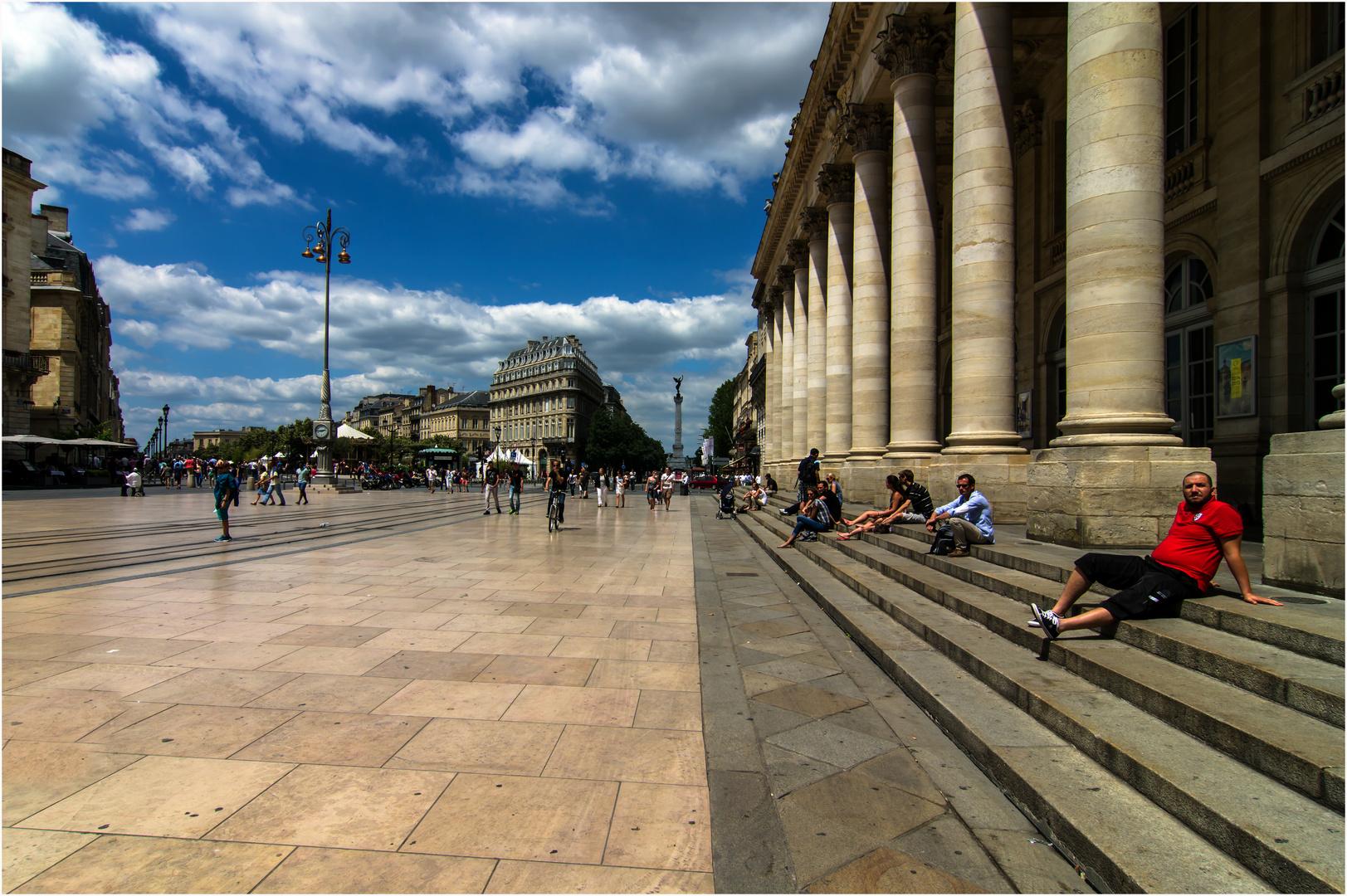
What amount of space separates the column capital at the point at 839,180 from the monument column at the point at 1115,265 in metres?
12.5

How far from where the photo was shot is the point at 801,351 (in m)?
26.3

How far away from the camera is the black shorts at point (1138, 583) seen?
14.3ft

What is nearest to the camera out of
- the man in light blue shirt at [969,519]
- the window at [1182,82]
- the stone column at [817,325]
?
the man in light blue shirt at [969,519]

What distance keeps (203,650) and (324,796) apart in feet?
10.2

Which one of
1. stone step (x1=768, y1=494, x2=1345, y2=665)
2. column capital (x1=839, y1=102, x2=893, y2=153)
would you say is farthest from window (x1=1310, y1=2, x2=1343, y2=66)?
stone step (x1=768, y1=494, x2=1345, y2=665)

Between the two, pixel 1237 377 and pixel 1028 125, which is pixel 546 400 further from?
pixel 1237 377

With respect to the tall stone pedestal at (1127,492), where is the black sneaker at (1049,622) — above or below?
below

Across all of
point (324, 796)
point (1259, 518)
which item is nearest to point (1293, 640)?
point (324, 796)

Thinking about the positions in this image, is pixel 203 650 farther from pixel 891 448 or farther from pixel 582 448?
pixel 582 448

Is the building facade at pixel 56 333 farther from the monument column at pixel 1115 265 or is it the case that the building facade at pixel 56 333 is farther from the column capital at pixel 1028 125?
the monument column at pixel 1115 265

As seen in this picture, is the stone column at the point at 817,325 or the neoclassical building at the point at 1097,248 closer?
the neoclassical building at the point at 1097,248

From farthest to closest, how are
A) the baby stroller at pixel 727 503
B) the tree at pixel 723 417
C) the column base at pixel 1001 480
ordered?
the tree at pixel 723 417, the baby stroller at pixel 727 503, the column base at pixel 1001 480

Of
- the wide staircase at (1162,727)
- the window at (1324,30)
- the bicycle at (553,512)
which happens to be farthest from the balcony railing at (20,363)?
the window at (1324,30)

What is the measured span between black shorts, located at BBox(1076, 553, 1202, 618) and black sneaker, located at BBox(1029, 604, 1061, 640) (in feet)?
1.20
